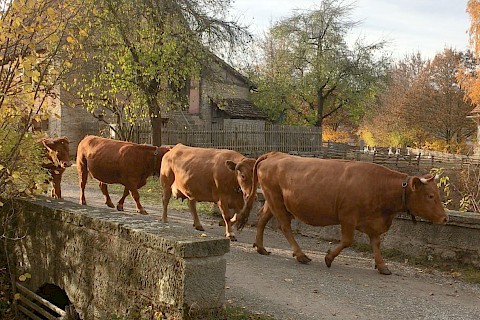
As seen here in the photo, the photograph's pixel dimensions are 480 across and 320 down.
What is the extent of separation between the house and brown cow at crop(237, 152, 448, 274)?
11.2 m

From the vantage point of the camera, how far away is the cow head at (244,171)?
8219 millimetres

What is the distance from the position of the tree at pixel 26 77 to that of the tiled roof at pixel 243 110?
2426 cm

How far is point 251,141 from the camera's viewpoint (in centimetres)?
2872

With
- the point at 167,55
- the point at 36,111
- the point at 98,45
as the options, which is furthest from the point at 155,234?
the point at 98,45

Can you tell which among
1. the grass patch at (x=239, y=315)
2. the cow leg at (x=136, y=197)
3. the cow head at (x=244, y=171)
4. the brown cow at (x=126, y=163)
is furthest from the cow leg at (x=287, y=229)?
the cow leg at (x=136, y=197)

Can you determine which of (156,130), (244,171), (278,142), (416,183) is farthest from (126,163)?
(278,142)

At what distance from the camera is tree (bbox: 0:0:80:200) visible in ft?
18.2

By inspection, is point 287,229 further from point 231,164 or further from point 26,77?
point 26,77

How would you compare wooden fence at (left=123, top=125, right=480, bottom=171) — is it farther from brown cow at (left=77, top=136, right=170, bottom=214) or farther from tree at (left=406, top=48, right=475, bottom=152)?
brown cow at (left=77, top=136, right=170, bottom=214)

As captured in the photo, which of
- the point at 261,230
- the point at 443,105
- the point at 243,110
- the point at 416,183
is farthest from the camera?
the point at 443,105

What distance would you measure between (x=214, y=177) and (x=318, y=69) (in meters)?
30.1

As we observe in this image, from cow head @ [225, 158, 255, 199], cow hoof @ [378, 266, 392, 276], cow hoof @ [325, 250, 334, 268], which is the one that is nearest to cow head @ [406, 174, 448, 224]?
cow hoof @ [378, 266, 392, 276]

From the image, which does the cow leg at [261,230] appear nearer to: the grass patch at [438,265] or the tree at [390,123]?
the grass patch at [438,265]

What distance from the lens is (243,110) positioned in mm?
32750
